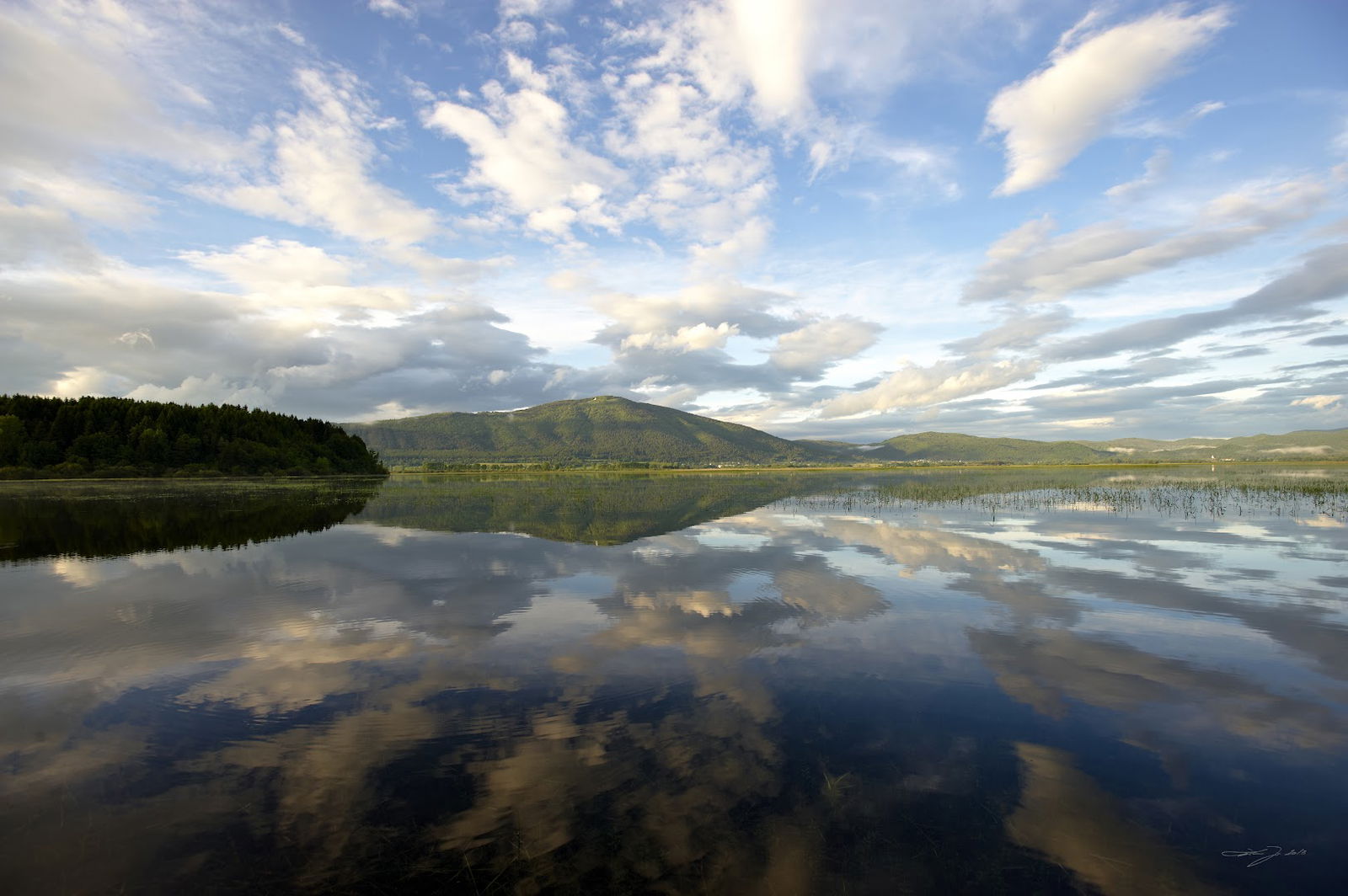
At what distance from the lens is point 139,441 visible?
125 meters

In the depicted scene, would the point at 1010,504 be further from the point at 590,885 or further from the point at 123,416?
the point at 123,416

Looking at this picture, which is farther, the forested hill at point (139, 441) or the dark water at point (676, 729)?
the forested hill at point (139, 441)

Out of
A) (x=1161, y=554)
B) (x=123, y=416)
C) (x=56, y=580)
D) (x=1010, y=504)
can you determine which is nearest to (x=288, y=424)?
(x=123, y=416)

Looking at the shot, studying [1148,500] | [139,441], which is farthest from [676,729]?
[139,441]

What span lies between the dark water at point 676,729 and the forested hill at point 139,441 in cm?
13299

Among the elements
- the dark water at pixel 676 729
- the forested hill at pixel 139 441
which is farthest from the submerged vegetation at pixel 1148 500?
the forested hill at pixel 139 441

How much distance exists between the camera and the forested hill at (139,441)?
116188 mm

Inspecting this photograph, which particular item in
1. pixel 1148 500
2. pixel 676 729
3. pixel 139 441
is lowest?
pixel 676 729

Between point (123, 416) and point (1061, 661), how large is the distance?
175075 mm
